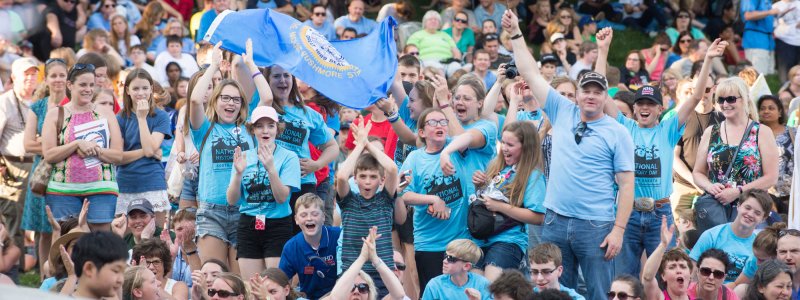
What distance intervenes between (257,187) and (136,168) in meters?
1.64

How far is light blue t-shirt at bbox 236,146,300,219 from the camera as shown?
9.41m

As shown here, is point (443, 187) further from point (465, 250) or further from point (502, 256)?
point (465, 250)

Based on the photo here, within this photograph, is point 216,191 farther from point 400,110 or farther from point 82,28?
point 82,28

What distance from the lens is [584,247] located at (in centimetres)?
845

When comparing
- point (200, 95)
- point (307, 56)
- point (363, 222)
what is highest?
point (307, 56)

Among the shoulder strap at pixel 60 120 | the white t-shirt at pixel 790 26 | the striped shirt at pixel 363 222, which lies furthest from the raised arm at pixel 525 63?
the white t-shirt at pixel 790 26

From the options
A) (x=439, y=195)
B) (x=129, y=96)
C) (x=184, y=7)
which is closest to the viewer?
(x=439, y=195)

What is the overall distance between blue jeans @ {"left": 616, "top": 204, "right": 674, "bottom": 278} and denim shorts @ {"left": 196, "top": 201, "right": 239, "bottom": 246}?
102 inches

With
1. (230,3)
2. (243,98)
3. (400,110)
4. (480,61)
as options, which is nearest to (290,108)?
(243,98)

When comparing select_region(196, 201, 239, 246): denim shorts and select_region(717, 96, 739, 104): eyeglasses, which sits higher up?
select_region(717, 96, 739, 104): eyeglasses

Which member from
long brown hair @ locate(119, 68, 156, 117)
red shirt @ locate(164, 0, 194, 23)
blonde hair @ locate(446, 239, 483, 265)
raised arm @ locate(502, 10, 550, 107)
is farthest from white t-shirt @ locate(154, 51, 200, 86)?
raised arm @ locate(502, 10, 550, 107)

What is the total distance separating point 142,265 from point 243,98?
5.59 feet

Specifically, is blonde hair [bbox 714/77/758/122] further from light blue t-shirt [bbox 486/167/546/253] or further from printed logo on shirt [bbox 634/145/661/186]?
light blue t-shirt [bbox 486/167/546/253]

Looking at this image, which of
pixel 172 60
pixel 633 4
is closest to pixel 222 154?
pixel 172 60
